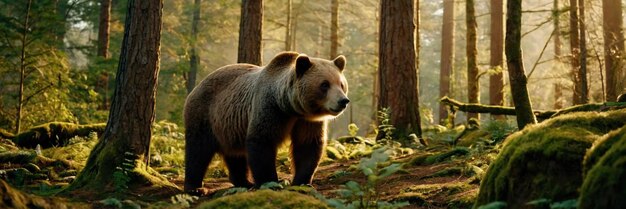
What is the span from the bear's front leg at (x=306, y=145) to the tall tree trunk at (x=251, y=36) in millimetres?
6014

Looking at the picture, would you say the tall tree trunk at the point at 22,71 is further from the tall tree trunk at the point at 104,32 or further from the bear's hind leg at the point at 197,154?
the bear's hind leg at the point at 197,154

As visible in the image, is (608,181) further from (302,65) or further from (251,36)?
(251,36)

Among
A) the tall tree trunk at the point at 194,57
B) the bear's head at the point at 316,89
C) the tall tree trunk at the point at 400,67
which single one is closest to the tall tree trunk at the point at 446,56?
the tall tree trunk at the point at 194,57

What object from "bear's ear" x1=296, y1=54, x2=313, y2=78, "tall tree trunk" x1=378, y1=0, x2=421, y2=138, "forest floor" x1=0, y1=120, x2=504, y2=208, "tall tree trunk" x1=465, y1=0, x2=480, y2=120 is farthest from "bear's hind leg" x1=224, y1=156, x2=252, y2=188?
"tall tree trunk" x1=465, y1=0, x2=480, y2=120

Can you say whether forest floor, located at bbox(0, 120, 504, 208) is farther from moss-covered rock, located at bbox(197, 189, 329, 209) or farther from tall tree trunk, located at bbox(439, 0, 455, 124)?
tall tree trunk, located at bbox(439, 0, 455, 124)

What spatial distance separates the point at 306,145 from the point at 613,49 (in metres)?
14.0

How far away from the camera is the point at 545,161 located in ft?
12.8

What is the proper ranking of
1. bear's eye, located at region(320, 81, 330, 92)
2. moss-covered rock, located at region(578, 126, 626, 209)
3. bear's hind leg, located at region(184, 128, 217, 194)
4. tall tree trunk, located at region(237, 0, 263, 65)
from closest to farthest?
moss-covered rock, located at region(578, 126, 626, 209)
bear's eye, located at region(320, 81, 330, 92)
bear's hind leg, located at region(184, 128, 217, 194)
tall tree trunk, located at region(237, 0, 263, 65)

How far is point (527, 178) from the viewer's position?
395 cm

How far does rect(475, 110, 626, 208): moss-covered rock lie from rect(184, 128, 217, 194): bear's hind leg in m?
5.08

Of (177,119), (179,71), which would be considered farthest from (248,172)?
(179,71)

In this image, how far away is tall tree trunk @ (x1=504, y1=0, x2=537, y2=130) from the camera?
7.78 m

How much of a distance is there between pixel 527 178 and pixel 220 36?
34015 millimetres

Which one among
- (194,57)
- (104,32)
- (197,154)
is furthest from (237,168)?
(194,57)
